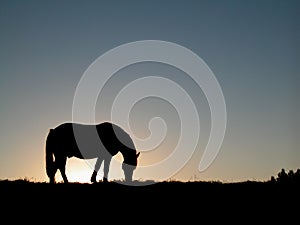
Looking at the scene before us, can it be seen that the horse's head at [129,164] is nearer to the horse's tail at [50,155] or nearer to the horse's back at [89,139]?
the horse's back at [89,139]

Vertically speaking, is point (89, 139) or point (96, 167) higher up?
point (89, 139)

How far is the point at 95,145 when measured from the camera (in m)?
21.2

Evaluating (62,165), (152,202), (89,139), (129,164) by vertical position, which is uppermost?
(89,139)

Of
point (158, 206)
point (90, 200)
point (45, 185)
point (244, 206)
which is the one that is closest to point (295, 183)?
point (244, 206)

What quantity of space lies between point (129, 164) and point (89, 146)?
2395mm

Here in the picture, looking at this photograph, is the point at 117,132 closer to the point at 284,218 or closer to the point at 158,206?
the point at 158,206

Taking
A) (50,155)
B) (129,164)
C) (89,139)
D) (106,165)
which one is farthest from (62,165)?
(129,164)

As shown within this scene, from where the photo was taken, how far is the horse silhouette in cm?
1989

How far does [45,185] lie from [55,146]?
716cm

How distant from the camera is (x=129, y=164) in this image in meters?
21.7

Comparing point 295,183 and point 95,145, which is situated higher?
point 95,145

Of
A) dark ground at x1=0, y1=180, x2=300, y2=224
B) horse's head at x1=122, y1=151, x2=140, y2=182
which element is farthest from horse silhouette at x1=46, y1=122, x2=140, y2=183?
dark ground at x1=0, y1=180, x2=300, y2=224

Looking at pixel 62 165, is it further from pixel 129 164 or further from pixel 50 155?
pixel 129 164

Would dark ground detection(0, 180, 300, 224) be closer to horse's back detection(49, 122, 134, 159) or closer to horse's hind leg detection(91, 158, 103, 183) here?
horse's hind leg detection(91, 158, 103, 183)
